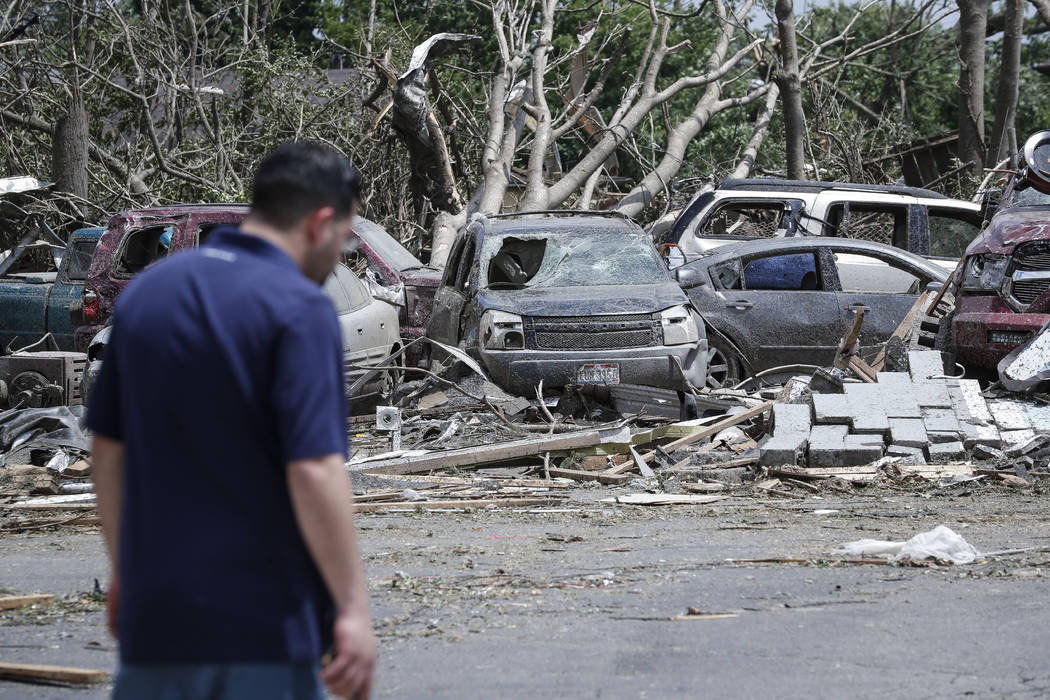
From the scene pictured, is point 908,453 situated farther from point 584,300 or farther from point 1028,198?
point 1028,198

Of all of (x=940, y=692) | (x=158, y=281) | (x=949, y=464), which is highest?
(x=158, y=281)

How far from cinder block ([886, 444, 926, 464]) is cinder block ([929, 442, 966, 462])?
2.9 inches

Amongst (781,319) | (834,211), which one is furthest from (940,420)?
(834,211)

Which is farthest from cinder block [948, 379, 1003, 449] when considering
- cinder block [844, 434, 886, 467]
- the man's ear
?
the man's ear

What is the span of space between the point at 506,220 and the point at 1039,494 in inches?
239

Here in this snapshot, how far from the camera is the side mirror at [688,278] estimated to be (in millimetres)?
11984

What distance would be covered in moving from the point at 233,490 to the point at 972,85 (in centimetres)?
2209

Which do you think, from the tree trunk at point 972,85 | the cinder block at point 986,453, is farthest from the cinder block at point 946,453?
the tree trunk at point 972,85

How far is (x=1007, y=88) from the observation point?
22.0m

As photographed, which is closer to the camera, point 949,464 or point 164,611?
point 164,611

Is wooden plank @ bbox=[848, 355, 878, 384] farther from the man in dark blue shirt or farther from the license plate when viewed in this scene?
the man in dark blue shirt

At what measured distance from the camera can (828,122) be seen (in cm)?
2444

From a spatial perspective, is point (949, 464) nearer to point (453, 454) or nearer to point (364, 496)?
point (453, 454)

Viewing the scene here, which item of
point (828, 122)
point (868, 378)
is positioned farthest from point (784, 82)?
point (868, 378)
